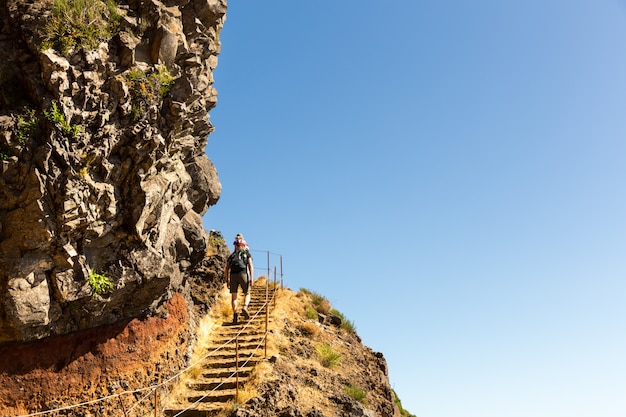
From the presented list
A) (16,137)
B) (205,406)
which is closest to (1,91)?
(16,137)

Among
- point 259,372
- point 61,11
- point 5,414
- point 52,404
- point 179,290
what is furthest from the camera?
point 179,290

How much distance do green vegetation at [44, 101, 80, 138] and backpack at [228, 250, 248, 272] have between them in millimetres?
7220

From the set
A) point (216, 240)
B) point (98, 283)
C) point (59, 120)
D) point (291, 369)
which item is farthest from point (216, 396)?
point (216, 240)

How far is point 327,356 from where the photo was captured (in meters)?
15.4

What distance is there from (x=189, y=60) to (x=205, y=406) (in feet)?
28.8

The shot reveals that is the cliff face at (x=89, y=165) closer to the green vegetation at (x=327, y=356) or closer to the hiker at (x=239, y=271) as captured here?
the hiker at (x=239, y=271)

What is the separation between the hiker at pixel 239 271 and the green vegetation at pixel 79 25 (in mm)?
7566

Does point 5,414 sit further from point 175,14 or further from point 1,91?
point 175,14

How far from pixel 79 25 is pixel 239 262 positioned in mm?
8229

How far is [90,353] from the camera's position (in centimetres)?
1051

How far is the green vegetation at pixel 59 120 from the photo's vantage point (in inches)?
377

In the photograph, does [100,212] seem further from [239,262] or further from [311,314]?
[311,314]

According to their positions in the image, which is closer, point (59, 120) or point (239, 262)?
point (59, 120)

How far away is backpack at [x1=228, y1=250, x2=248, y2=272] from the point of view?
52.3ft
